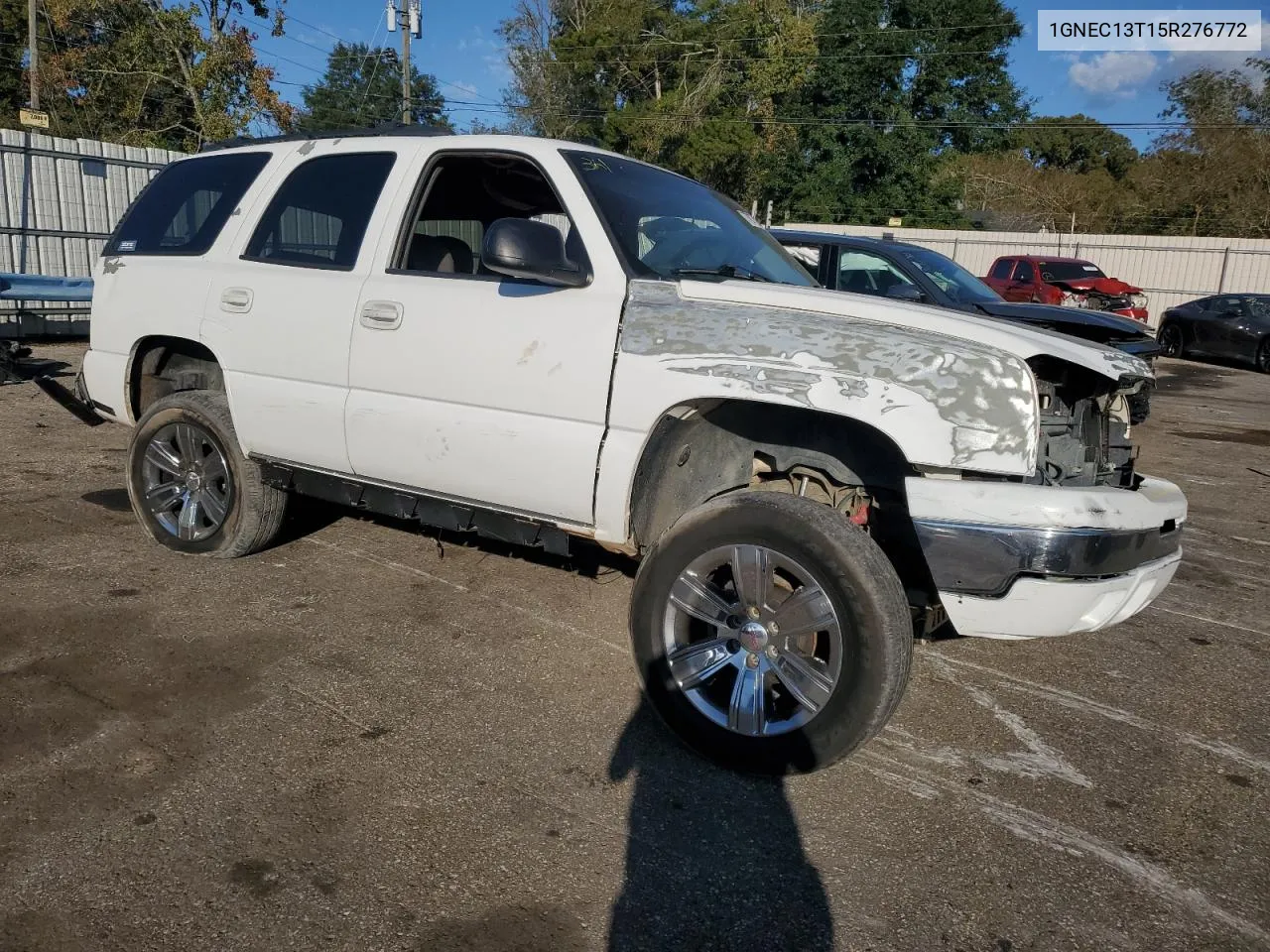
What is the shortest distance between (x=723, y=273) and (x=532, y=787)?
6.73ft

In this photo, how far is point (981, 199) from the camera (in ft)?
137

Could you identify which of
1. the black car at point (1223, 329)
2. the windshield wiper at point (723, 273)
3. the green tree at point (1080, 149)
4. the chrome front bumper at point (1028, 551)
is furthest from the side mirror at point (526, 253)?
the green tree at point (1080, 149)

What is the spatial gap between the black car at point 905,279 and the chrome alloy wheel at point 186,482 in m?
5.28

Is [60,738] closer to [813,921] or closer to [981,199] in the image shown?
[813,921]

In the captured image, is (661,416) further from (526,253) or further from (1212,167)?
(1212,167)

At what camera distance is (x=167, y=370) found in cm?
512

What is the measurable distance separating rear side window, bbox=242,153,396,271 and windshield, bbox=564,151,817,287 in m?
0.98

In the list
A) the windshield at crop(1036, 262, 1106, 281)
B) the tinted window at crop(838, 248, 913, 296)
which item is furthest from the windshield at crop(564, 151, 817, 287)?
the windshield at crop(1036, 262, 1106, 281)

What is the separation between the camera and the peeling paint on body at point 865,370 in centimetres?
290

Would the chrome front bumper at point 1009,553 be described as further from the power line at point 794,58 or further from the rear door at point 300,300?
the power line at point 794,58

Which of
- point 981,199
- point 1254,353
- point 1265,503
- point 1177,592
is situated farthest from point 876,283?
point 981,199

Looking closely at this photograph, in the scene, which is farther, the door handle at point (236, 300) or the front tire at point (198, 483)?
the front tire at point (198, 483)

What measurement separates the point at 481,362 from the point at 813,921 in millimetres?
2227

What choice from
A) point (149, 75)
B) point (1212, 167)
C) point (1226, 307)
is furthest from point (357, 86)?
point (1226, 307)
